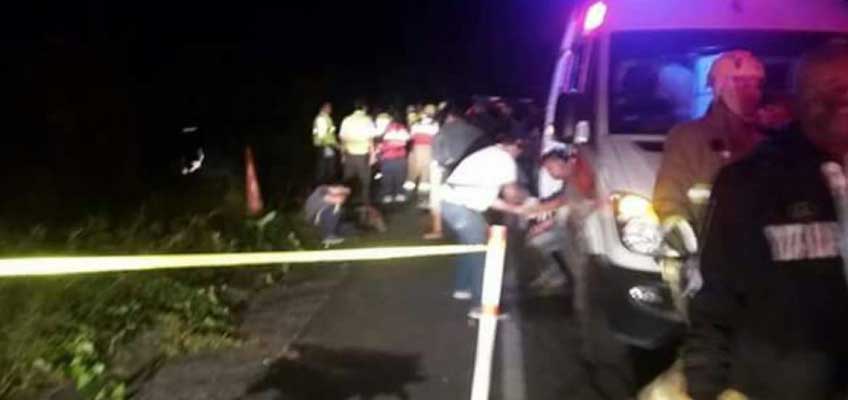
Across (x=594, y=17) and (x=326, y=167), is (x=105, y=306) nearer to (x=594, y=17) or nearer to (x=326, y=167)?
(x=594, y=17)

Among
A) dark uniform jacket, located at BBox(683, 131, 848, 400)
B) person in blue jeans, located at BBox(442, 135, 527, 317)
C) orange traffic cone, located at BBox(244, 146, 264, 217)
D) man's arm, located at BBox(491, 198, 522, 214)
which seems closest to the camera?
dark uniform jacket, located at BBox(683, 131, 848, 400)

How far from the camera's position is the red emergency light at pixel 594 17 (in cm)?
907

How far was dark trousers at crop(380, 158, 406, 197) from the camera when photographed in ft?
61.0

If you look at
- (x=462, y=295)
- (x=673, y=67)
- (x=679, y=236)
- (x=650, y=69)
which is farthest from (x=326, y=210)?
(x=679, y=236)

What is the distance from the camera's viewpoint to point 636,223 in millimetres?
7582

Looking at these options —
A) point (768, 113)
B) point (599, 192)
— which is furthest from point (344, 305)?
point (768, 113)

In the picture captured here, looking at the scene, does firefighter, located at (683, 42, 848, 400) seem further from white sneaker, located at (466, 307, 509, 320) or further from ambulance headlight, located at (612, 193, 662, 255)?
white sneaker, located at (466, 307, 509, 320)

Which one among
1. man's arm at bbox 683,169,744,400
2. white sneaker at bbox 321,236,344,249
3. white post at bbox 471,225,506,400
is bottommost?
white sneaker at bbox 321,236,344,249

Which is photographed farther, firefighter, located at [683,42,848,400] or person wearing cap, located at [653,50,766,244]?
person wearing cap, located at [653,50,766,244]

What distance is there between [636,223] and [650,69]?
1420 millimetres

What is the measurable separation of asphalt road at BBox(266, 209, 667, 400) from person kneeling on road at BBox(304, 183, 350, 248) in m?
2.28

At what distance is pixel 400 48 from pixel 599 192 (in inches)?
1506

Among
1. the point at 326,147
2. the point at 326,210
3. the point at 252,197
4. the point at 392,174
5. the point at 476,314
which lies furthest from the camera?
the point at 326,147

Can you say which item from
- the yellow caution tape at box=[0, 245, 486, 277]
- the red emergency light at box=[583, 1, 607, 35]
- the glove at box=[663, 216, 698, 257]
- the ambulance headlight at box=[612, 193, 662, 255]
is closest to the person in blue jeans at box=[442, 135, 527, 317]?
the red emergency light at box=[583, 1, 607, 35]
